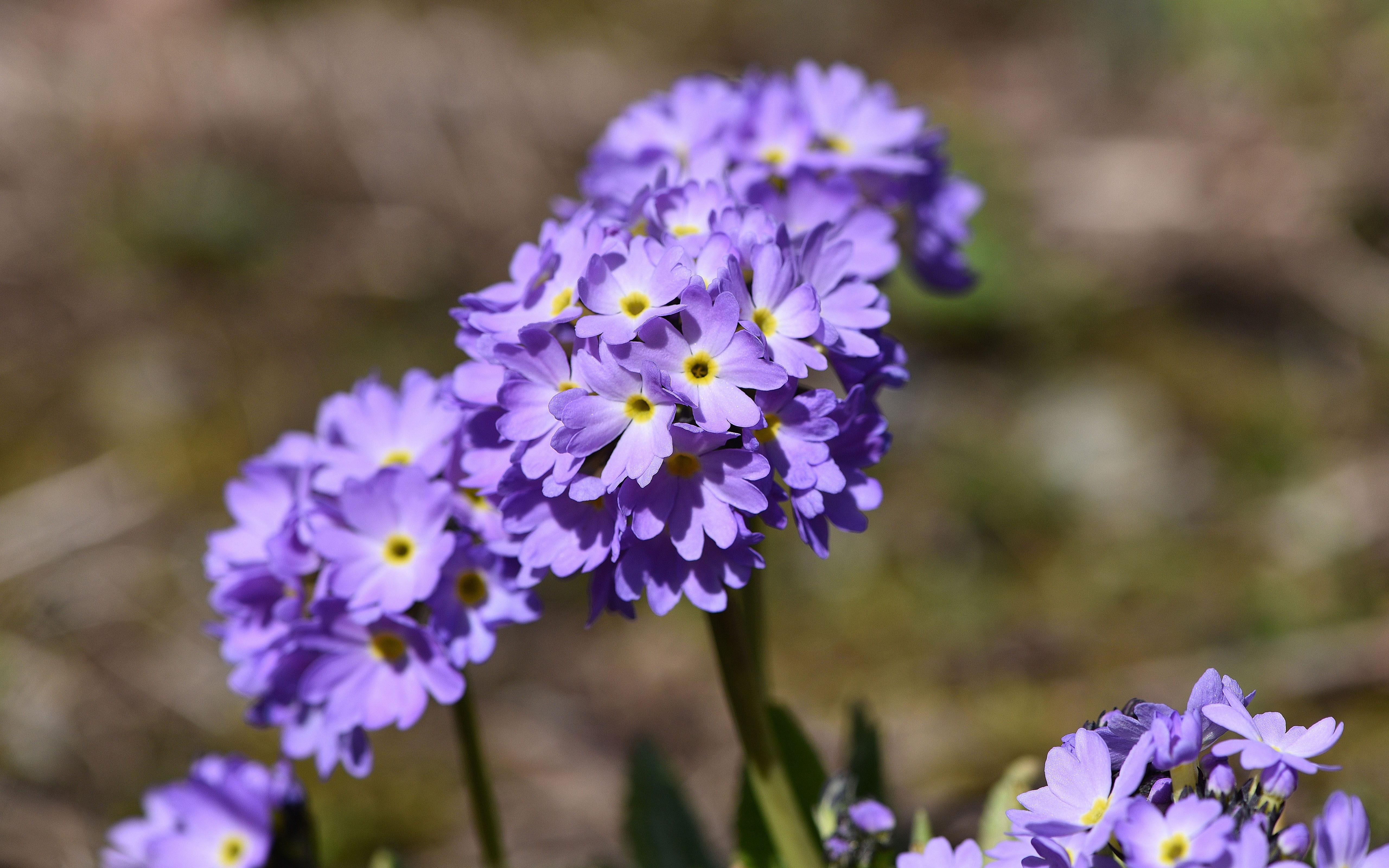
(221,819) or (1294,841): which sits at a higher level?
(221,819)

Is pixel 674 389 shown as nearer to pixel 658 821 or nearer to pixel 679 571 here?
pixel 679 571

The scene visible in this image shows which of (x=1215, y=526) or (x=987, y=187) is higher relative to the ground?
(x=987, y=187)

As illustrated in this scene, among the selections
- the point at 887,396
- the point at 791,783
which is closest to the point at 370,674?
the point at 791,783

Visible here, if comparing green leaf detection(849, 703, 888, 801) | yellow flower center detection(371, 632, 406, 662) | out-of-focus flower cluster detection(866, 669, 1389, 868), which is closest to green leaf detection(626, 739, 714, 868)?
green leaf detection(849, 703, 888, 801)

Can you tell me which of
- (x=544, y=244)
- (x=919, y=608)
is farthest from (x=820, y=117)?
(x=919, y=608)

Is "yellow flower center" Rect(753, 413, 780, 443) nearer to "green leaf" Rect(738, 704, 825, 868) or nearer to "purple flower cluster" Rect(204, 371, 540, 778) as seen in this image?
"purple flower cluster" Rect(204, 371, 540, 778)

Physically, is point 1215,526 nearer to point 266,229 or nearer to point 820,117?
point 820,117

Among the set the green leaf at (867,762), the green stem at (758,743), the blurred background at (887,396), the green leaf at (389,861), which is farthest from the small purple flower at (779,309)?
the blurred background at (887,396)
